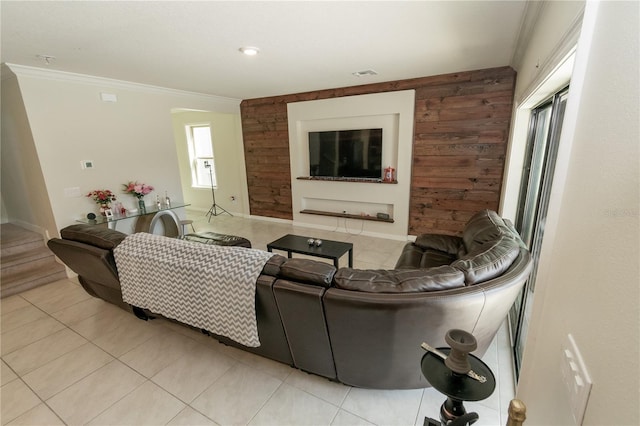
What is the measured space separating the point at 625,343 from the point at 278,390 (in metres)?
1.84

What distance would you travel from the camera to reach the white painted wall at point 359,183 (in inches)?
165

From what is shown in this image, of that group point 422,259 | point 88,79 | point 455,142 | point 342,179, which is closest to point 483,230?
point 422,259

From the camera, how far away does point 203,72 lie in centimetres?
342

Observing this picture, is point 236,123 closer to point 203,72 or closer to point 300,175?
→ point 300,175

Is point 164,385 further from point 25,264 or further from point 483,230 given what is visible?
point 25,264

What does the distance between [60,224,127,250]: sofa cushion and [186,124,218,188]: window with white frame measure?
162 inches

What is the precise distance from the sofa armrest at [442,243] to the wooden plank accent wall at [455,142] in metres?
1.20

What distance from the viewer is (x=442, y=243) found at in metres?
2.93

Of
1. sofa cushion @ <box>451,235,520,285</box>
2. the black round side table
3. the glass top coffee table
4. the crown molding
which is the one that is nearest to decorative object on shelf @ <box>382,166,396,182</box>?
the glass top coffee table

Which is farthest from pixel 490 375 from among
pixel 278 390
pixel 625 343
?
pixel 278 390

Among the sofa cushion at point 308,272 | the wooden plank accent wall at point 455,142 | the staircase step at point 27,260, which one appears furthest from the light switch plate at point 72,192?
the wooden plank accent wall at point 455,142

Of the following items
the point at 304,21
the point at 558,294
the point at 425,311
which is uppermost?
the point at 304,21

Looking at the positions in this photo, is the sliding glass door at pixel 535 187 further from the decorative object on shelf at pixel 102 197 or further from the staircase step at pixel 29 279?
the staircase step at pixel 29 279

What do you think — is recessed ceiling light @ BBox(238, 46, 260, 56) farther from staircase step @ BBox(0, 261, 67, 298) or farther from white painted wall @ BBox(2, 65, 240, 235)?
staircase step @ BBox(0, 261, 67, 298)
